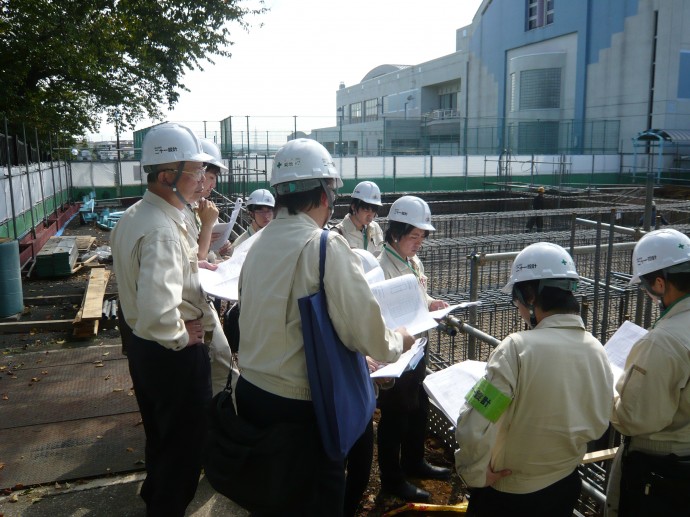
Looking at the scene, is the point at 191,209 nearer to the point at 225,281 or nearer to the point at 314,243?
the point at 225,281

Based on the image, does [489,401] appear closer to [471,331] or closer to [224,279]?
[471,331]

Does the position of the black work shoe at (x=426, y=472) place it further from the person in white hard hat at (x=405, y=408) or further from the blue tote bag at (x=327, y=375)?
the blue tote bag at (x=327, y=375)

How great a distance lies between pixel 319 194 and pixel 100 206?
2410 cm

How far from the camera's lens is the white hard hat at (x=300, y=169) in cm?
237

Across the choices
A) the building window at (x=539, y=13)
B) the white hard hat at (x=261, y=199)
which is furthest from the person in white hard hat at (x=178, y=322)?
the building window at (x=539, y=13)

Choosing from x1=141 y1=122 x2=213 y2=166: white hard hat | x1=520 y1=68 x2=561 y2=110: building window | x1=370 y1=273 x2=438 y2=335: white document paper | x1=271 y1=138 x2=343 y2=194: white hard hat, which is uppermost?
x1=520 y1=68 x2=561 y2=110: building window

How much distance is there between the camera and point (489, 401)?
216cm

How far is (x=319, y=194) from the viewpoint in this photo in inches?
94.7

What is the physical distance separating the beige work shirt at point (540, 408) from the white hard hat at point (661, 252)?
0.49 metres

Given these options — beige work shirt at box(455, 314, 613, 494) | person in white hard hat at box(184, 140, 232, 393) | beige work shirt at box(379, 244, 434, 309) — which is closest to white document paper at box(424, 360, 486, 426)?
beige work shirt at box(455, 314, 613, 494)

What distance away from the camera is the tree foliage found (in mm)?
13177

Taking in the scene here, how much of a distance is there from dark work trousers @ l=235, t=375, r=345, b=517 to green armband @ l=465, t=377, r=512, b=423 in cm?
61

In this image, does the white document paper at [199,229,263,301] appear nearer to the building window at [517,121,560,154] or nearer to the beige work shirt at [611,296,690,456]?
the beige work shirt at [611,296,690,456]

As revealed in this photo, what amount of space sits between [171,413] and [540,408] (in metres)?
1.86
